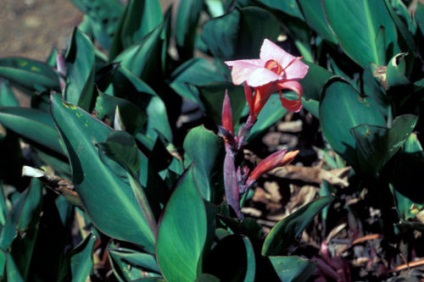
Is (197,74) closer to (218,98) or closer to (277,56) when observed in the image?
(218,98)

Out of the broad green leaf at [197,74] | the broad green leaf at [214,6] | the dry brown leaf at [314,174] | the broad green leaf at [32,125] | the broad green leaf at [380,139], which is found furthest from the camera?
the broad green leaf at [214,6]

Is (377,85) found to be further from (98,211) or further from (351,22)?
(98,211)

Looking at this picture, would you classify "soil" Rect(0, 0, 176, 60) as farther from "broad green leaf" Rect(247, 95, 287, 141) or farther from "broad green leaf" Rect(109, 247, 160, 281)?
"broad green leaf" Rect(109, 247, 160, 281)

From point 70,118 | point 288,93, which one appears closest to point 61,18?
point 288,93

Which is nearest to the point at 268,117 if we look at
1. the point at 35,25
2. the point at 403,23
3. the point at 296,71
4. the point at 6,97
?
the point at 403,23

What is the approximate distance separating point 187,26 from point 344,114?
55 cm

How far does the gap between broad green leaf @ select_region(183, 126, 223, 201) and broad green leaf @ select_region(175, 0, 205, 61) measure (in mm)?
602

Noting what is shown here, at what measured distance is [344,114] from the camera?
136 centimetres

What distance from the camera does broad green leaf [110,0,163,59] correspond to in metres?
1.67

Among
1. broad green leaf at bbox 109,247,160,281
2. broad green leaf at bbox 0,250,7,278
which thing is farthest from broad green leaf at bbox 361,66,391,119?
broad green leaf at bbox 0,250,7,278

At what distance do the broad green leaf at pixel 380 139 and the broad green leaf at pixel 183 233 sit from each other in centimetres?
37

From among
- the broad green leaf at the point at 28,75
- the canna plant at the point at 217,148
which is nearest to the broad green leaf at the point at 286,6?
the canna plant at the point at 217,148

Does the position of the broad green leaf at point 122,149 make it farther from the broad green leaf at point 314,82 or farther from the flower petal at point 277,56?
the broad green leaf at point 314,82

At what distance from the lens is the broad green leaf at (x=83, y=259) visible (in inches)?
51.9
